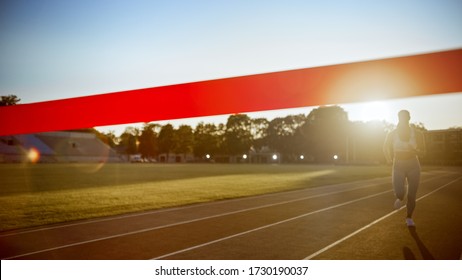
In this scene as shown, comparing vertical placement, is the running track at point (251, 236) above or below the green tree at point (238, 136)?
below

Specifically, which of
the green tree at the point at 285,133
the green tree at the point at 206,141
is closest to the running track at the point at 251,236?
the green tree at the point at 285,133

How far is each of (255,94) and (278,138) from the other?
86629 mm

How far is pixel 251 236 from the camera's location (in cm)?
620

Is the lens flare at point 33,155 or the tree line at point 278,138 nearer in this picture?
the lens flare at point 33,155

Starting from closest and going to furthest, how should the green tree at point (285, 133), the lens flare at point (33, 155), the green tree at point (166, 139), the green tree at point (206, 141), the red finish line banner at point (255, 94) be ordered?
the red finish line banner at point (255, 94), the lens flare at point (33, 155), the green tree at point (285, 133), the green tree at point (206, 141), the green tree at point (166, 139)

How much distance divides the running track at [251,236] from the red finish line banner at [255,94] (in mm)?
2325

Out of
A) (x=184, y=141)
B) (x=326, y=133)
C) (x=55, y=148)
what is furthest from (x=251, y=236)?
(x=184, y=141)

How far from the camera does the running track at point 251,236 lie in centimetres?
509

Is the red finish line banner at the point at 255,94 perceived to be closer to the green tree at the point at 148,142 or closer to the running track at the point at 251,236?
A: the running track at the point at 251,236

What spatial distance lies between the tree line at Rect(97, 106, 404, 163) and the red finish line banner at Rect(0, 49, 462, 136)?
54.1m

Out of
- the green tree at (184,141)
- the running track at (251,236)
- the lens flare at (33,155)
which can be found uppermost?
the green tree at (184,141)

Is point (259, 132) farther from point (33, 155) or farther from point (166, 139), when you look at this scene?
point (33, 155)

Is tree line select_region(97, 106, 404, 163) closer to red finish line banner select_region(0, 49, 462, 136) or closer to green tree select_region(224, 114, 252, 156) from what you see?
green tree select_region(224, 114, 252, 156)

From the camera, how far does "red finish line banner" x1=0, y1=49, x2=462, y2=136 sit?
2926 mm
